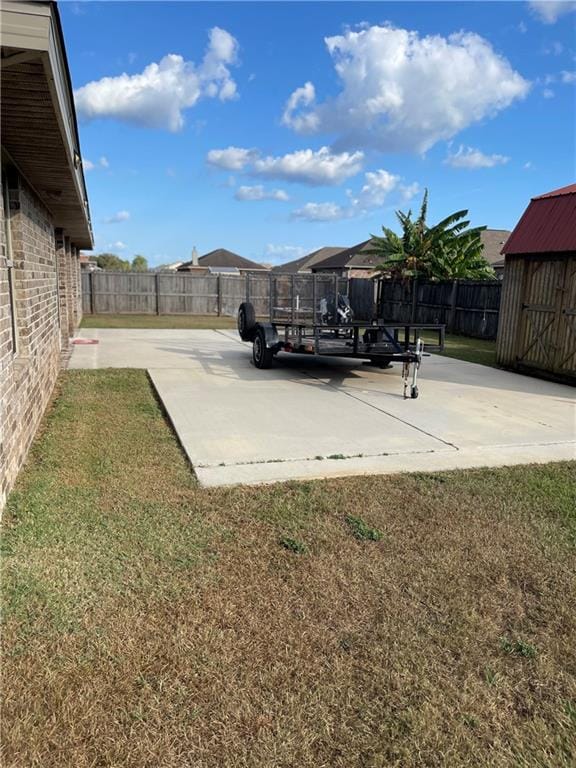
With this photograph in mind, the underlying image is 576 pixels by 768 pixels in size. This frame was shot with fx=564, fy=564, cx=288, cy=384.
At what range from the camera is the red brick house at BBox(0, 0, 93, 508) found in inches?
104

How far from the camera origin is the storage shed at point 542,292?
1011 centimetres

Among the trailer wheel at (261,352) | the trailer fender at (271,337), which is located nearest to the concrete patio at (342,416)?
the trailer wheel at (261,352)

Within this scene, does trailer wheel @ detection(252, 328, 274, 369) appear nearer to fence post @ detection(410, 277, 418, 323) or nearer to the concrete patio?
the concrete patio

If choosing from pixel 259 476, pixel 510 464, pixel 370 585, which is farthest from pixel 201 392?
pixel 370 585

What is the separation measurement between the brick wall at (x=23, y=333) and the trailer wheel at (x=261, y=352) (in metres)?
3.67

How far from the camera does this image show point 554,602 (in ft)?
10.1

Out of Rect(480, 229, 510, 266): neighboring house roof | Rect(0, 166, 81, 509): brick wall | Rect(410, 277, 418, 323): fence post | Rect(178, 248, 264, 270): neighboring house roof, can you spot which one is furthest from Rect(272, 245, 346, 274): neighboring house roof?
Rect(0, 166, 81, 509): brick wall

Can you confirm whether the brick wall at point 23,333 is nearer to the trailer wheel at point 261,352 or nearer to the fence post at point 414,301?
the trailer wheel at point 261,352

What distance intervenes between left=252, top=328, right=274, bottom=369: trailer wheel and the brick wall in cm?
367

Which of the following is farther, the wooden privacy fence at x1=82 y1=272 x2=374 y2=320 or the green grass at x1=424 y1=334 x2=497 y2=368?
the wooden privacy fence at x1=82 y1=272 x2=374 y2=320

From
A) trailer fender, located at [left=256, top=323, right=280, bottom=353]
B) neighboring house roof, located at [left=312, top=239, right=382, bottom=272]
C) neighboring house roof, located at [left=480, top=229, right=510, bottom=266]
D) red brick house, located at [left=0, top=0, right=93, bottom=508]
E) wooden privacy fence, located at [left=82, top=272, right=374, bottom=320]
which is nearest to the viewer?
red brick house, located at [left=0, top=0, right=93, bottom=508]

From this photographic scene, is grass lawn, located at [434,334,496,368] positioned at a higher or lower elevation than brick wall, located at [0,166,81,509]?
lower

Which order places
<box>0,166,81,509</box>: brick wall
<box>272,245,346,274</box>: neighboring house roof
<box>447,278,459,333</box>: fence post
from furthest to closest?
<box>272,245,346,274</box>: neighboring house roof < <box>447,278,459,333</box>: fence post < <box>0,166,81,509</box>: brick wall

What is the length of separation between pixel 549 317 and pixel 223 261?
54236 mm
